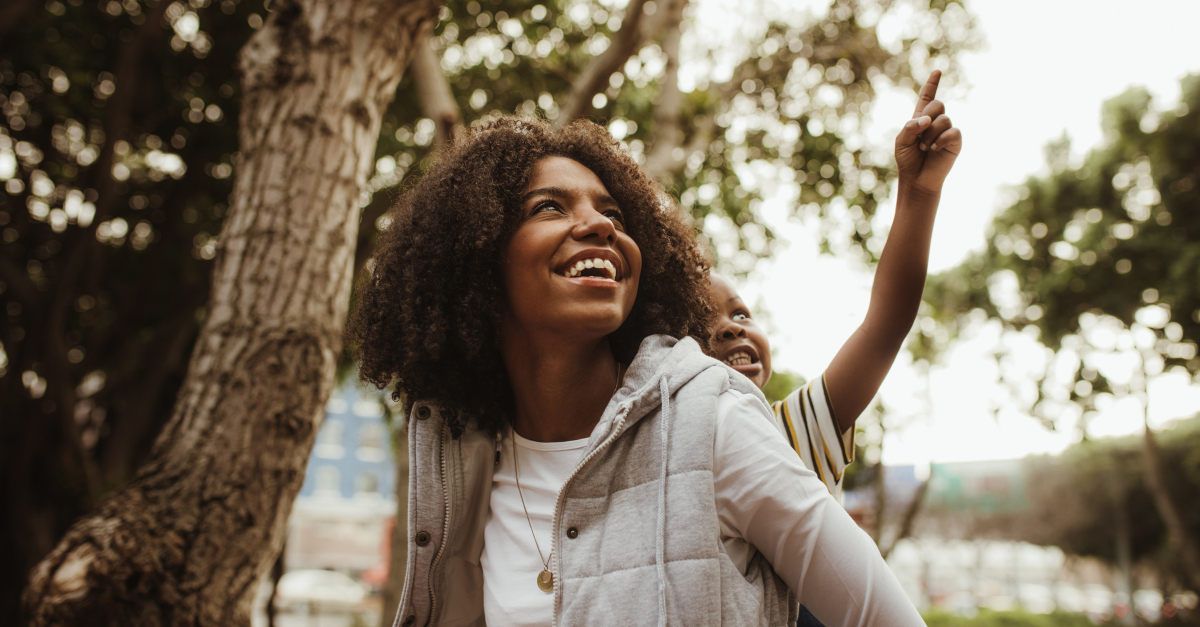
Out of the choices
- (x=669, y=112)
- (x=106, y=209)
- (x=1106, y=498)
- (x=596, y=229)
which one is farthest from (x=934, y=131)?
(x=1106, y=498)

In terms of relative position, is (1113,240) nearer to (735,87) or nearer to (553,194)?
(735,87)

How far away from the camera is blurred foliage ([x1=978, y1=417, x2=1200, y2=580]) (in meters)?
26.6

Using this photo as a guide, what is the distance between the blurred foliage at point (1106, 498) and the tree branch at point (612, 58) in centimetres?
2923

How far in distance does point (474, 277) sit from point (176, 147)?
890cm

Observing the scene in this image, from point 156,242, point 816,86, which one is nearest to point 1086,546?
point 816,86

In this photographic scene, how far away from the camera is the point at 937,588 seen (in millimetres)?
49594

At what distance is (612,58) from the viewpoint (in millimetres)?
5336

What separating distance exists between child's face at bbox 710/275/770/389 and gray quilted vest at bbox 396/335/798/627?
83cm

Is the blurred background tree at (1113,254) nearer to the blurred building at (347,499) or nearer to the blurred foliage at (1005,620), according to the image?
the blurred foliage at (1005,620)

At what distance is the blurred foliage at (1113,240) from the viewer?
49.7 feet

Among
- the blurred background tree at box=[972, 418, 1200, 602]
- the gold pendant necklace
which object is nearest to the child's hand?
the gold pendant necklace

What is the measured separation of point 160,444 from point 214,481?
0.30 metres

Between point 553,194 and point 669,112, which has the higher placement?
point 669,112

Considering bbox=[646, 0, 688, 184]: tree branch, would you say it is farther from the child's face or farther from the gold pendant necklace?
the gold pendant necklace
